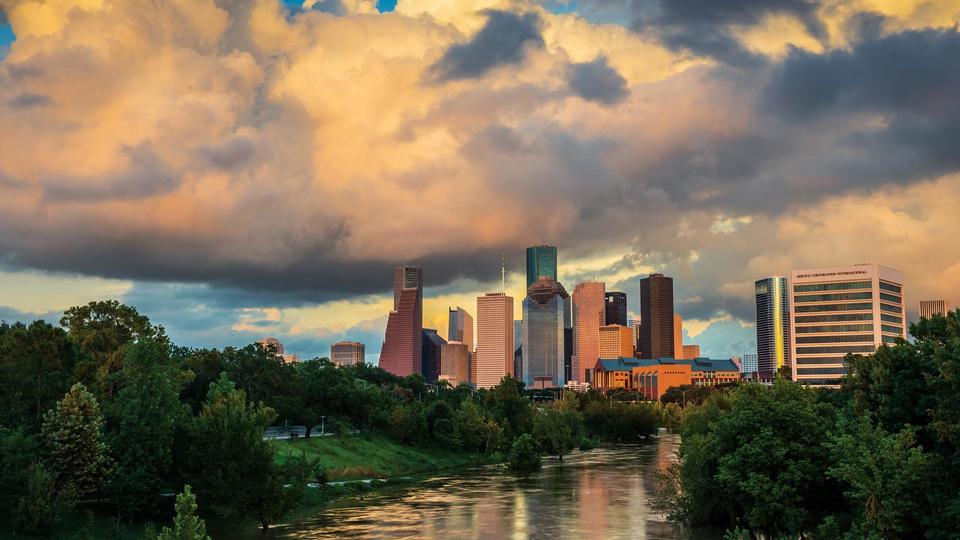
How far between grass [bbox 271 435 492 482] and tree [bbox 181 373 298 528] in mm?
27682

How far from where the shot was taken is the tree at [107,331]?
97.7 m

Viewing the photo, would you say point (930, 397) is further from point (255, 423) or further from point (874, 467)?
point (255, 423)

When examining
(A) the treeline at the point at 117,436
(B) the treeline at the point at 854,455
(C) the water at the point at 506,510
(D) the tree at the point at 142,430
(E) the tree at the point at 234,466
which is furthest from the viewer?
(C) the water at the point at 506,510

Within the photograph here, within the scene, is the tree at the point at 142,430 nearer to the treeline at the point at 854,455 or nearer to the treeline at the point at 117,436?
the treeline at the point at 117,436

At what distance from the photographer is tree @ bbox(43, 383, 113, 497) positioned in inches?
2889

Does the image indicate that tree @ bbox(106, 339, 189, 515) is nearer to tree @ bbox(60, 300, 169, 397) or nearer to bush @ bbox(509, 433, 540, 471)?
→ tree @ bbox(60, 300, 169, 397)

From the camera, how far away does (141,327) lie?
104 metres

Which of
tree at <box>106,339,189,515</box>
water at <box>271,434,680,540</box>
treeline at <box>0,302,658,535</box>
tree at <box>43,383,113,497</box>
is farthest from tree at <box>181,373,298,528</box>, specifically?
tree at <box>43,383,113,497</box>

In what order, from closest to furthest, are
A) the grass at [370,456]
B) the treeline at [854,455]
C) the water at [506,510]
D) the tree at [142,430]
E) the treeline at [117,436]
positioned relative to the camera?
the treeline at [854,455]
the treeline at [117,436]
the tree at [142,430]
the water at [506,510]
the grass at [370,456]

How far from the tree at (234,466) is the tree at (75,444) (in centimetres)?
950

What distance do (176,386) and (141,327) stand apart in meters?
16.2

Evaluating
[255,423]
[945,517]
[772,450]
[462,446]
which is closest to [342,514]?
[255,423]

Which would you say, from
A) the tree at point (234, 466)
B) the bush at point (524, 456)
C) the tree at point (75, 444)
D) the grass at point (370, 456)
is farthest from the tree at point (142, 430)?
the bush at point (524, 456)

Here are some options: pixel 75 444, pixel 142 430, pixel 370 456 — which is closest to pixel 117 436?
pixel 142 430
